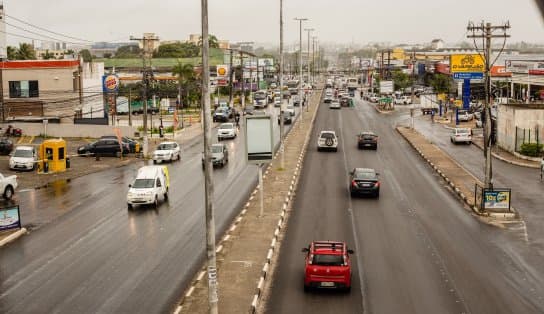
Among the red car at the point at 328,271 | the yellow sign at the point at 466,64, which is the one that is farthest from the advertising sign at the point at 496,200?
the yellow sign at the point at 466,64

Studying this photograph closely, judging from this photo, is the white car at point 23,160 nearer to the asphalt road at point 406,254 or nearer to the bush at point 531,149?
the asphalt road at point 406,254

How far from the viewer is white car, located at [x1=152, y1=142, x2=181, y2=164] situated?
49.3 m

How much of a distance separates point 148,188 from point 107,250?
8557 millimetres

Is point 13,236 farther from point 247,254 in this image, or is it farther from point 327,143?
point 327,143

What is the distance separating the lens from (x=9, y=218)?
27.1 meters

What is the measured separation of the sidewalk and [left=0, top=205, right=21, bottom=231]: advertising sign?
8.61 metres

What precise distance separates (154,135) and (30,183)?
28744 millimetres

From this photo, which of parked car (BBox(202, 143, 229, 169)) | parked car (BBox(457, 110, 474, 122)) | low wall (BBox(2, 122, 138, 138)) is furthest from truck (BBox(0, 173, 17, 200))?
parked car (BBox(457, 110, 474, 122))

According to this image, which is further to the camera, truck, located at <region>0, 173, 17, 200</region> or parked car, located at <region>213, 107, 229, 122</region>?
parked car, located at <region>213, 107, 229, 122</region>

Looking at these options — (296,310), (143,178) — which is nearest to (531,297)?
(296,310)

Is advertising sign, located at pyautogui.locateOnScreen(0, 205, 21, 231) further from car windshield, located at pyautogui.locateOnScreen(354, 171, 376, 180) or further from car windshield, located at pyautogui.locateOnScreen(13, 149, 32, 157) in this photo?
car windshield, located at pyautogui.locateOnScreen(13, 149, 32, 157)

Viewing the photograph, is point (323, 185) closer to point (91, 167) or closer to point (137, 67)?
point (91, 167)

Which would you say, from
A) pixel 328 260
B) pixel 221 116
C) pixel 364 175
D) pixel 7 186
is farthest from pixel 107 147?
pixel 328 260

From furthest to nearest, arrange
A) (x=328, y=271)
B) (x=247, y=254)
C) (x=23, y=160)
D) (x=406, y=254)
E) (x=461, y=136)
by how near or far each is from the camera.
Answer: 1. (x=461, y=136)
2. (x=23, y=160)
3. (x=406, y=254)
4. (x=247, y=254)
5. (x=328, y=271)
